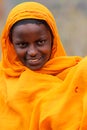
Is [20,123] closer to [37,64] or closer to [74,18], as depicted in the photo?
[37,64]

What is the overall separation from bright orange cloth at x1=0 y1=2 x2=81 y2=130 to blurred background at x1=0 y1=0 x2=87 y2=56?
3920 millimetres

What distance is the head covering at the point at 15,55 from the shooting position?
310 cm

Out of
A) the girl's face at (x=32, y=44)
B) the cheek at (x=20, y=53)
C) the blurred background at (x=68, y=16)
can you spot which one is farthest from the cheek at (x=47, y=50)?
the blurred background at (x=68, y=16)

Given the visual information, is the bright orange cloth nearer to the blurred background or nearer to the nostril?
the nostril

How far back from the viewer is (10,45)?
10.6 ft

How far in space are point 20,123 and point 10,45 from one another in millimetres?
494

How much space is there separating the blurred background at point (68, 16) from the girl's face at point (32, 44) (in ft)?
13.2

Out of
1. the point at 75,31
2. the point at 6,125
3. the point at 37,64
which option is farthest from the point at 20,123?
the point at 75,31

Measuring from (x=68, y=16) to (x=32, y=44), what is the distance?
4.35 metres

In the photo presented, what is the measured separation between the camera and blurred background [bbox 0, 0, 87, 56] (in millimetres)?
7172

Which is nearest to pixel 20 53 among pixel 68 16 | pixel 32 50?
pixel 32 50

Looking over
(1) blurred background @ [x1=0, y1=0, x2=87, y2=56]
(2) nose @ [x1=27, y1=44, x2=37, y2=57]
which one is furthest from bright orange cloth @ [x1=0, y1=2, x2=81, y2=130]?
(1) blurred background @ [x1=0, y1=0, x2=87, y2=56]

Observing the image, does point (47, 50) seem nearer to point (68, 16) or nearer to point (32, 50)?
point (32, 50)

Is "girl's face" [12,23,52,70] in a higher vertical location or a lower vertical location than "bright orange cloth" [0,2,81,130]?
higher
